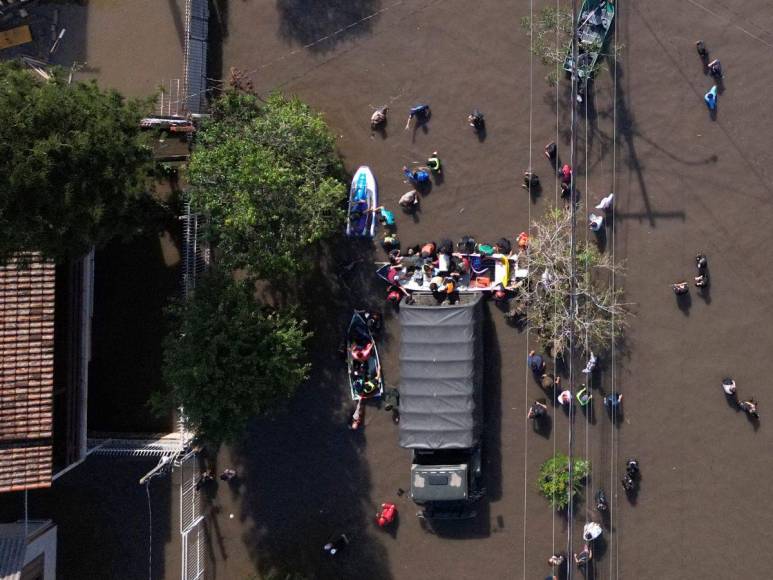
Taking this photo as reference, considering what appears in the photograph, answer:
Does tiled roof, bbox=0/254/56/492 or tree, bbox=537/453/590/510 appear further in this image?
tree, bbox=537/453/590/510

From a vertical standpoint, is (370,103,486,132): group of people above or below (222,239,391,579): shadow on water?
above

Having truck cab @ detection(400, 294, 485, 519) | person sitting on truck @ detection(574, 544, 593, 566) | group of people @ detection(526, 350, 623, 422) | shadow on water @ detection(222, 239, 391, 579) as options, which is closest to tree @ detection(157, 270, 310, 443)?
shadow on water @ detection(222, 239, 391, 579)

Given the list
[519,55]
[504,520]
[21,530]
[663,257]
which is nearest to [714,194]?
[663,257]

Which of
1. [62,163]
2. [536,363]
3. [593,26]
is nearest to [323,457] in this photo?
[536,363]

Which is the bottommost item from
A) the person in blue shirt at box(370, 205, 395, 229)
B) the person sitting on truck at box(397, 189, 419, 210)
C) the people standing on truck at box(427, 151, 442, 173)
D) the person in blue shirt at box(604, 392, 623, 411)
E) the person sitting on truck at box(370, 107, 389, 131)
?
the person in blue shirt at box(604, 392, 623, 411)

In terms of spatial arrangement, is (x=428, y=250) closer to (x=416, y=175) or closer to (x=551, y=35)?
(x=416, y=175)

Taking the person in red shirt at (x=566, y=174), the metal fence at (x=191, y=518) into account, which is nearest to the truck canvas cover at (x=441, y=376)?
the person in red shirt at (x=566, y=174)

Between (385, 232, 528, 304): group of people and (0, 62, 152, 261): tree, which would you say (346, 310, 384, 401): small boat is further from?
(0, 62, 152, 261): tree

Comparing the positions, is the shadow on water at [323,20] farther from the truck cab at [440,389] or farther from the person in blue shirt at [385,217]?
the truck cab at [440,389]
